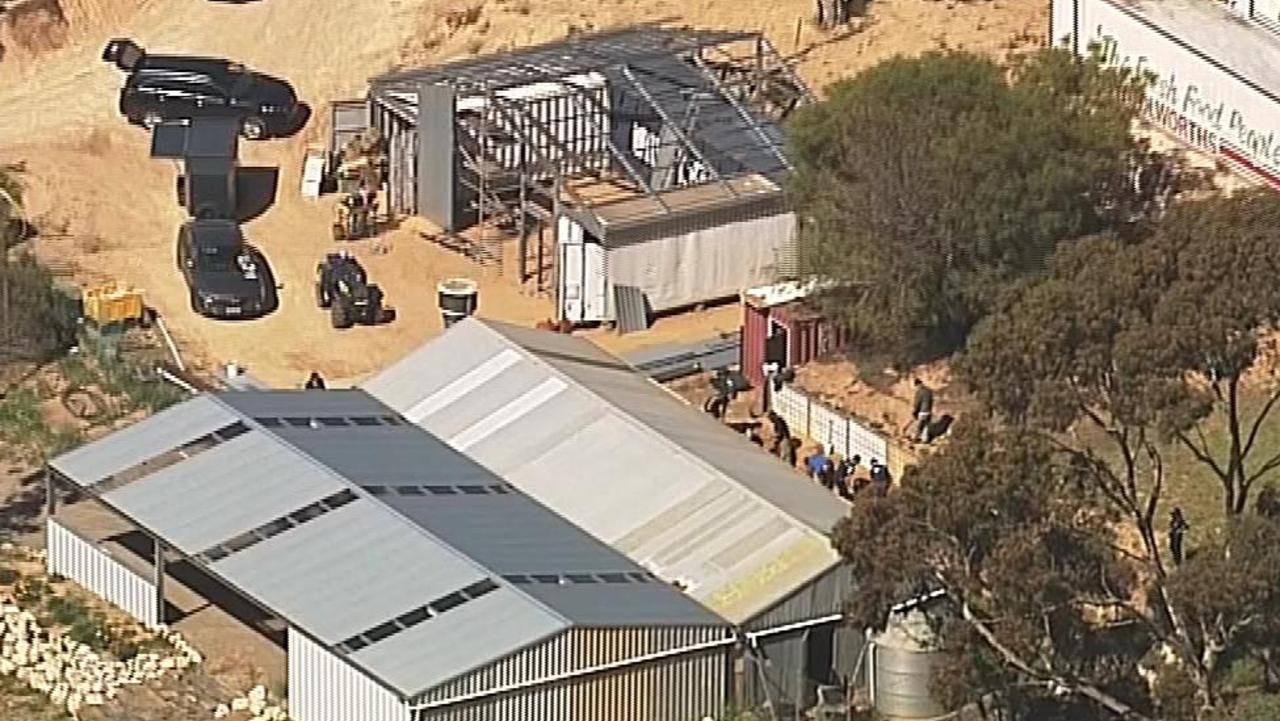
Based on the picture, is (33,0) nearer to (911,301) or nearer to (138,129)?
(138,129)

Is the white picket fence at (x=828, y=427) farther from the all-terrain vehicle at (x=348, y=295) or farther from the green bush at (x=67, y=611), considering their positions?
the green bush at (x=67, y=611)

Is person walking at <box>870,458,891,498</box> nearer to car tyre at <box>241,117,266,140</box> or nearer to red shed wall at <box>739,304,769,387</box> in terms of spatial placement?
red shed wall at <box>739,304,769,387</box>

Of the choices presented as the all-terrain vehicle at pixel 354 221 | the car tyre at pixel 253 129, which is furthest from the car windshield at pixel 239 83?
the all-terrain vehicle at pixel 354 221

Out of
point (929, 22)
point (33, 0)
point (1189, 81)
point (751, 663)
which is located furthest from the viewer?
point (33, 0)

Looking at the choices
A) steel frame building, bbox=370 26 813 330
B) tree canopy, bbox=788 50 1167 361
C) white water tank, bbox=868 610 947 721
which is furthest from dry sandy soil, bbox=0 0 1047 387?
A: white water tank, bbox=868 610 947 721

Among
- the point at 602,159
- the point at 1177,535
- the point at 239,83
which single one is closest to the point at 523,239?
the point at 602,159

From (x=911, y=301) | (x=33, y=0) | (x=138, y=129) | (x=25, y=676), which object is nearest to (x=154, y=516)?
(x=25, y=676)

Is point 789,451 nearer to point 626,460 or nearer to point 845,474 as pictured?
point 845,474
